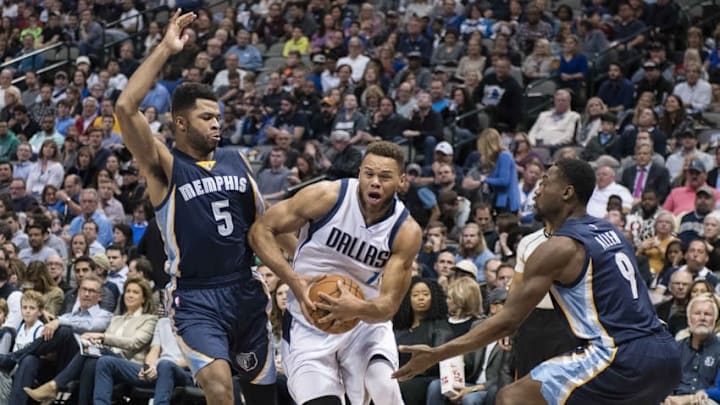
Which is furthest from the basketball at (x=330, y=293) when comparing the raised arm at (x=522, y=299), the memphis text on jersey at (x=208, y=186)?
the memphis text on jersey at (x=208, y=186)

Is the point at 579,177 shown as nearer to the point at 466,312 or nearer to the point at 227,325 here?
the point at 227,325

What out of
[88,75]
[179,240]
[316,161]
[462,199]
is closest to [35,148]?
[88,75]

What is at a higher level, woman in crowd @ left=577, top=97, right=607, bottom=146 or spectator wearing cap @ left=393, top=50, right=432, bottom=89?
woman in crowd @ left=577, top=97, right=607, bottom=146

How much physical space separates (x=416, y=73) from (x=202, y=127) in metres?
11.2

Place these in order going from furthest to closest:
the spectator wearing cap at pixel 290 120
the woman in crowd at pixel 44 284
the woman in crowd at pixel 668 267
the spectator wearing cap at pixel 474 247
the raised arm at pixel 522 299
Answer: the spectator wearing cap at pixel 290 120 < the woman in crowd at pixel 44 284 < the spectator wearing cap at pixel 474 247 < the woman in crowd at pixel 668 267 < the raised arm at pixel 522 299

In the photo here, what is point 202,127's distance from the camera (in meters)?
8.14

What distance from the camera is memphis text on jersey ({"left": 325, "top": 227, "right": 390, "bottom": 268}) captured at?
25.9ft

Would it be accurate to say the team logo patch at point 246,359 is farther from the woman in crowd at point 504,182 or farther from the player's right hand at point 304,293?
the woman in crowd at point 504,182

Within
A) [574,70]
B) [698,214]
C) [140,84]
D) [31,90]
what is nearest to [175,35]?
[140,84]

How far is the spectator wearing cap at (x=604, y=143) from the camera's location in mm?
16188

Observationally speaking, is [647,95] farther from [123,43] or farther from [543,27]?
[123,43]

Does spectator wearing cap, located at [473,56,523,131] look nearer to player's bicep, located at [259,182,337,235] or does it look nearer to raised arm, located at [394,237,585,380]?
player's bicep, located at [259,182,337,235]

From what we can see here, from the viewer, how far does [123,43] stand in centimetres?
2352

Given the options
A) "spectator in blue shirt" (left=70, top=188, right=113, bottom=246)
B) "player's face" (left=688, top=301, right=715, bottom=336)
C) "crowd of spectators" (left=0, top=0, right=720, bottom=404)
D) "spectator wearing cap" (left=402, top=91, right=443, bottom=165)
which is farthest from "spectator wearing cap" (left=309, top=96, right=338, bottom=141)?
"player's face" (left=688, top=301, right=715, bottom=336)
